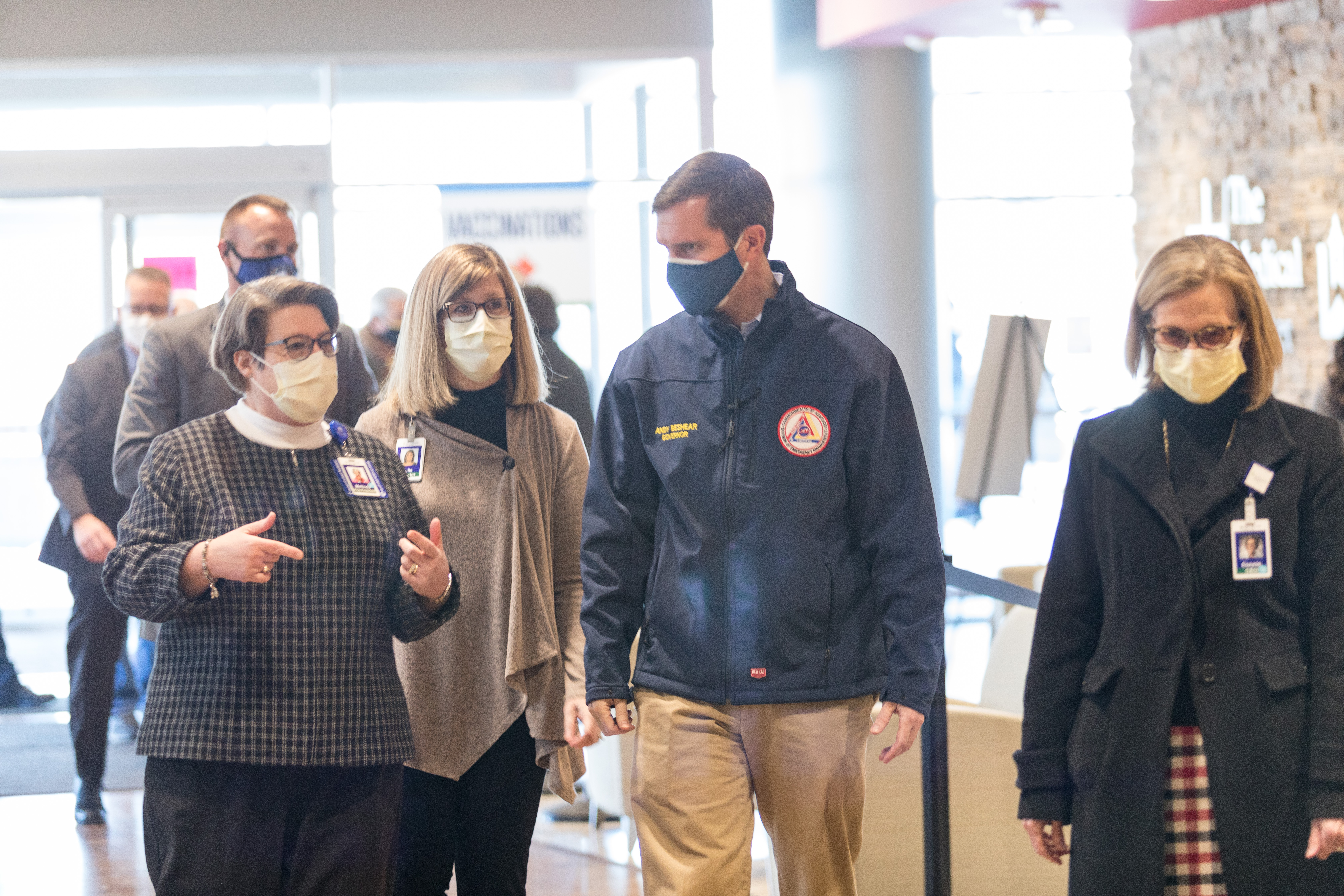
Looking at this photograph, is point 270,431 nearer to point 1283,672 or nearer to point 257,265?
point 257,265

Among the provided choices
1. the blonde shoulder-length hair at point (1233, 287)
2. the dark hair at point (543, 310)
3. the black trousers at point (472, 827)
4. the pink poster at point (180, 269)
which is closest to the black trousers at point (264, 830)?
the black trousers at point (472, 827)

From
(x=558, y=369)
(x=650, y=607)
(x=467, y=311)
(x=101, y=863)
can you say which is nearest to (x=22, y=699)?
(x=101, y=863)

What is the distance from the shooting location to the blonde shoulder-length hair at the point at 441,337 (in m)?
2.74

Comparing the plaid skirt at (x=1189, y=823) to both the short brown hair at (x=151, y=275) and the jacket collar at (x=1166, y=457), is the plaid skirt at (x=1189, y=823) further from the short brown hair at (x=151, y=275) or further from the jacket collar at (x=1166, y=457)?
the short brown hair at (x=151, y=275)

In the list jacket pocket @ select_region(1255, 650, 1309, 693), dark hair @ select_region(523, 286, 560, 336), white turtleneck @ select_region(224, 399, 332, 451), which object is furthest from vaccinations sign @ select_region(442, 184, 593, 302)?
jacket pocket @ select_region(1255, 650, 1309, 693)

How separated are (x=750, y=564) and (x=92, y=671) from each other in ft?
11.8

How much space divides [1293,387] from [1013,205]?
116 inches

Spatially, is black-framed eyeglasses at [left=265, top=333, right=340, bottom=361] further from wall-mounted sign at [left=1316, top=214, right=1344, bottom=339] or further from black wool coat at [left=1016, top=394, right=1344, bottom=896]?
wall-mounted sign at [left=1316, top=214, right=1344, bottom=339]

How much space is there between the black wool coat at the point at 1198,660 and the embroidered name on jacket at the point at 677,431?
26.9 inches

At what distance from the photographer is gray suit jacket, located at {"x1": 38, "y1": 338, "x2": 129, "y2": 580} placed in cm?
508

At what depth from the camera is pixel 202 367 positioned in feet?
12.4

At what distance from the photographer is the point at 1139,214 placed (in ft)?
31.6

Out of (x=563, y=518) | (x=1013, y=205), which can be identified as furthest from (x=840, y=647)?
(x=1013, y=205)

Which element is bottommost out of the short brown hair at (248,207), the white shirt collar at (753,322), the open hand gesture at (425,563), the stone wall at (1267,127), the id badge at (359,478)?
the open hand gesture at (425,563)
